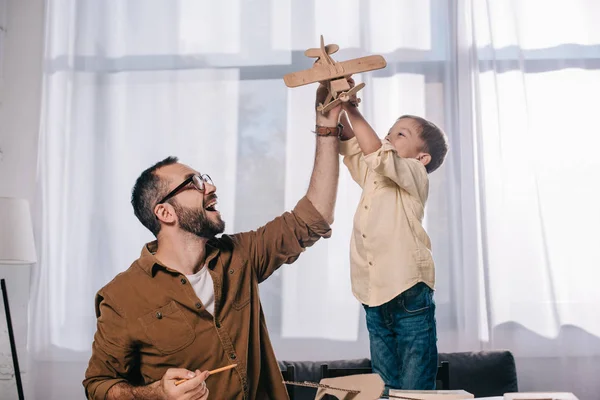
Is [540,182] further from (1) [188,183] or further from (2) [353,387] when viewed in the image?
(2) [353,387]

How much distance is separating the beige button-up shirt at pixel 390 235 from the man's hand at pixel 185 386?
76 cm

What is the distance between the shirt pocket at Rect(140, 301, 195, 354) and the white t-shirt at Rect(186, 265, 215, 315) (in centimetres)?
8

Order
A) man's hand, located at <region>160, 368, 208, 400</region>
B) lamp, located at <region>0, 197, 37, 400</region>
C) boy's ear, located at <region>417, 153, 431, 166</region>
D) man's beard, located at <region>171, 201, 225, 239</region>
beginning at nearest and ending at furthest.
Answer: man's hand, located at <region>160, 368, 208, 400</region>, man's beard, located at <region>171, 201, 225, 239</region>, boy's ear, located at <region>417, 153, 431, 166</region>, lamp, located at <region>0, 197, 37, 400</region>

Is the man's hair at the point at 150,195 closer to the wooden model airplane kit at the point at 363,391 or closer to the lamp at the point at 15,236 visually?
the wooden model airplane kit at the point at 363,391

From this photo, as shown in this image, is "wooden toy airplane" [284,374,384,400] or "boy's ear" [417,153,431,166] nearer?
"wooden toy airplane" [284,374,384,400]

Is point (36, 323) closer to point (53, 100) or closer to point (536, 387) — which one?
point (53, 100)

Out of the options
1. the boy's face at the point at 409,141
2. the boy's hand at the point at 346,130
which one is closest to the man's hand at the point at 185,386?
the boy's hand at the point at 346,130

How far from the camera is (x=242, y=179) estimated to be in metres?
3.81

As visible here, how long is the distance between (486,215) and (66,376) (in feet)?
7.64

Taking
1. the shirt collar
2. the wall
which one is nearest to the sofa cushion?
the shirt collar

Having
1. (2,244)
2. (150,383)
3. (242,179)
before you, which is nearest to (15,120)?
(2,244)

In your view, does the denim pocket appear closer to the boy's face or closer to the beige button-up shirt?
the beige button-up shirt

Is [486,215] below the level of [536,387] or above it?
above

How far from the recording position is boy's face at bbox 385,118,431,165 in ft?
8.19
